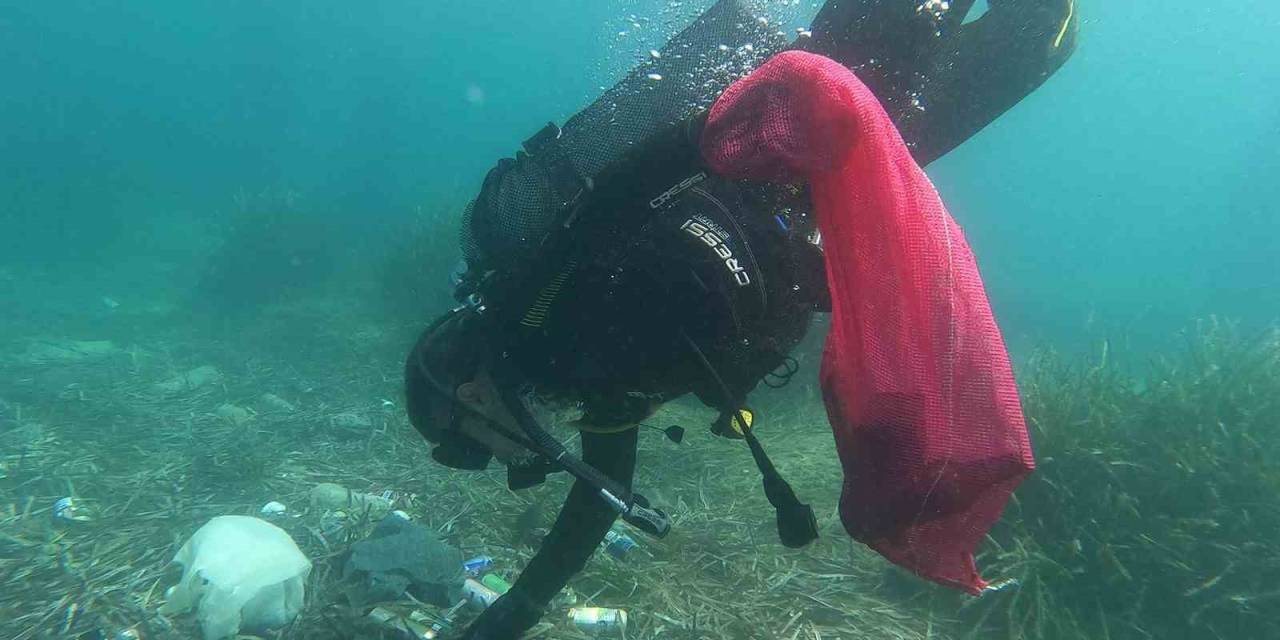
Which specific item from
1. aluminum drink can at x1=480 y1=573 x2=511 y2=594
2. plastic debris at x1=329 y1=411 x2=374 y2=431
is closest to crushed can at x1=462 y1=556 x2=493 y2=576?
aluminum drink can at x1=480 y1=573 x2=511 y2=594

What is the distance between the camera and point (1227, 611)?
3922mm

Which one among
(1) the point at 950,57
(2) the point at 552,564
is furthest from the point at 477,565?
(1) the point at 950,57

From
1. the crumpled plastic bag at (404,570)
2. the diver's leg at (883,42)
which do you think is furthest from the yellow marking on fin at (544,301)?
the crumpled plastic bag at (404,570)

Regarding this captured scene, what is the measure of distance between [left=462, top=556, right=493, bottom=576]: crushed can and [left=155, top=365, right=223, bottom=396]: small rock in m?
6.19

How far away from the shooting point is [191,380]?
873 centimetres

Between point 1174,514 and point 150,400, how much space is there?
10204 mm

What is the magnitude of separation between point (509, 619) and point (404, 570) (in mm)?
919

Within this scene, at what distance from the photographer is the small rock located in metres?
8.39

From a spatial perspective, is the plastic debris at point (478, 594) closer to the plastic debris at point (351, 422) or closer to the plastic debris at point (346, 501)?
the plastic debris at point (346, 501)

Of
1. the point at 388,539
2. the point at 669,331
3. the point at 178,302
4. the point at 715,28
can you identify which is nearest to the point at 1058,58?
the point at 715,28

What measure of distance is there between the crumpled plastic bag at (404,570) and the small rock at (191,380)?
19.8 feet

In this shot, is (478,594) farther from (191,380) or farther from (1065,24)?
(191,380)

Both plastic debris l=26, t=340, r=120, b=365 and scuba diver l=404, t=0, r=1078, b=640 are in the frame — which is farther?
plastic debris l=26, t=340, r=120, b=365

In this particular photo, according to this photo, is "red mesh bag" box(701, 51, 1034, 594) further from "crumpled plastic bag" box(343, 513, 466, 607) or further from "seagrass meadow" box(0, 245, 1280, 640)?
"crumpled plastic bag" box(343, 513, 466, 607)
